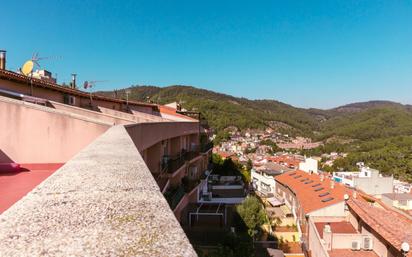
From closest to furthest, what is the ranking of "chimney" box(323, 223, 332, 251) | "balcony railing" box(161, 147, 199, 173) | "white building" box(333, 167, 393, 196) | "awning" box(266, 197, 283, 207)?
"balcony railing" box(161, 147, 199, 173) < "chimney" box(323, 223, 332, 251) < "awning" box(266, 197, 283, 207) < "white building" box(333, 167, 393, 196)

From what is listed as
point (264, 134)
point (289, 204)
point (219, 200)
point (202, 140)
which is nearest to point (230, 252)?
point (219, 200)

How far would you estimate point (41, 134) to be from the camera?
762cm

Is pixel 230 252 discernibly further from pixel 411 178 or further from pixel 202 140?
pixel 411 178

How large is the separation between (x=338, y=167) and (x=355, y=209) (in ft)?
219

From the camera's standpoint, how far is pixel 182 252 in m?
1.26

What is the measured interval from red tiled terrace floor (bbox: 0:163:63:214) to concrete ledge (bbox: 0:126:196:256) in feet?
6.79

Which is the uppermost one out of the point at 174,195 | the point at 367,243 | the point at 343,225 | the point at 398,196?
the point at 174,195

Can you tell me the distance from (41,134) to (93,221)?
6.98 m

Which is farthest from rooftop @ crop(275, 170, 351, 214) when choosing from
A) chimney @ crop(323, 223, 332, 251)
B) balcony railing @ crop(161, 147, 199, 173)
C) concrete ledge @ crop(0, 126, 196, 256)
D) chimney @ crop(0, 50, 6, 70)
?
concrete ledge @ crop(0, 126, 196, 256)

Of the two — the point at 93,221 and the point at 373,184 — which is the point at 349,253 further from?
the point at 373,184

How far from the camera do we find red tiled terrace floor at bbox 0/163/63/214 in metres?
4.03

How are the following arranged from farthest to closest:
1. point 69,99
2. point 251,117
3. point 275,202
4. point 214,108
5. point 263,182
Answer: point 251,117
point 214,108
point 263,182
point 275,202
point 69,99

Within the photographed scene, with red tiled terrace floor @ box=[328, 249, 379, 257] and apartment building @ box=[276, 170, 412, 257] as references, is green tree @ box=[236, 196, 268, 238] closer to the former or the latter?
apartment building @ box=[276, 170, 412, 257]

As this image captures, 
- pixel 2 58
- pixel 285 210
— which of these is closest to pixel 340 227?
pixel 285 210
